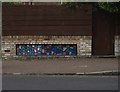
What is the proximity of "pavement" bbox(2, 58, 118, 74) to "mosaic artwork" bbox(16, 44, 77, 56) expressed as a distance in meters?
0.73

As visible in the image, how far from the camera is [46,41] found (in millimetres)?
23969

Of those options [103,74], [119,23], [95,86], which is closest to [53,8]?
[119,23]

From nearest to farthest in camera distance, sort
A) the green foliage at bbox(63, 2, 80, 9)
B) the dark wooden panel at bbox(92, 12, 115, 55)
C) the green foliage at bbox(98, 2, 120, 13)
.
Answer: the green foliage at bbox(98, 2, 120, 13) → the green foliage at bbox(63, 2, 80, 9) → the dark wooden panel at bbox(92, 12, 115, 55)

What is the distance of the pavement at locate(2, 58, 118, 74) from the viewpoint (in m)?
18.7

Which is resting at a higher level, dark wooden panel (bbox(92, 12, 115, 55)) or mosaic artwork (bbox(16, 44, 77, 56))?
dark wooden panel (bbox(92, 12, 115, 55))

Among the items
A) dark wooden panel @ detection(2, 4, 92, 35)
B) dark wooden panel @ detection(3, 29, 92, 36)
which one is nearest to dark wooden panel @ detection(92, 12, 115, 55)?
dark wooden panel @ detection(2, 4, 92, 35)

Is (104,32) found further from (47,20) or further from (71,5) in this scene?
(47,20)

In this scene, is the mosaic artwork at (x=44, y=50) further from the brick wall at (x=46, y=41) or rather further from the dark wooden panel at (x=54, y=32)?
the dark wooden panel at (x=54, y=32)

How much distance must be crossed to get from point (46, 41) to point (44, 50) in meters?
0.46

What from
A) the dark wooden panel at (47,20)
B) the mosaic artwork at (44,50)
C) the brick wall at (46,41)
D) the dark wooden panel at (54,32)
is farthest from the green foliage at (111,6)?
the mosaic artwork at (44,50)

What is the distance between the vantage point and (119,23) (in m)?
24.4

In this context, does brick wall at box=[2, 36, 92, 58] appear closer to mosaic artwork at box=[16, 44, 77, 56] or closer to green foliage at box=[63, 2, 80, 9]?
mosaic artwork at box=[16, 44, 77, 56]

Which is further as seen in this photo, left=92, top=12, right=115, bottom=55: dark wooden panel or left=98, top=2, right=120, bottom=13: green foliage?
left=92, top=12, right=115, bottom=55: dark wooden panel

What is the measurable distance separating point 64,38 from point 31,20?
1862 mm
